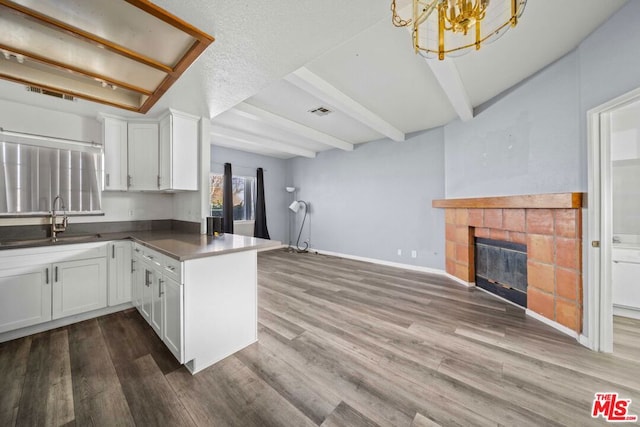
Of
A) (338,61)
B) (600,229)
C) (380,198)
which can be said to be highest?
(338,61)

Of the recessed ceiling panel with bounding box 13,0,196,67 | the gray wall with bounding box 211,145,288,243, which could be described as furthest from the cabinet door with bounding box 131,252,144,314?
the gray wall with bounding box 211,145,288,243

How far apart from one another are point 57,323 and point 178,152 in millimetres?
2122

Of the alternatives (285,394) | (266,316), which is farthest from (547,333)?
(266,316)

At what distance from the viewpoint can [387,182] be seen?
4887 mm

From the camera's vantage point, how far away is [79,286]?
2395 mm

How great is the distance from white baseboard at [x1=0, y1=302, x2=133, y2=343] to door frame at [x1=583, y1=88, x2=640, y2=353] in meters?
4.66

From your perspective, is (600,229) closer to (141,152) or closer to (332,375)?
(332,375)

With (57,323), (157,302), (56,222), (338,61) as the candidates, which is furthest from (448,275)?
(56,222)

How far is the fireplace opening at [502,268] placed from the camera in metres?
2.83

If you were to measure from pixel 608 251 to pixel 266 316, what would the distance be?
10.3 ft

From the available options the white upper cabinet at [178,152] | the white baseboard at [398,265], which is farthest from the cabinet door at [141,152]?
the white baseboard at [398,265]

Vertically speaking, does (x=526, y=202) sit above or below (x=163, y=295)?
above

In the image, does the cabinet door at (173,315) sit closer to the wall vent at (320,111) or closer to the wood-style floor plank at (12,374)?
the wood-style floor plank at (12,374)

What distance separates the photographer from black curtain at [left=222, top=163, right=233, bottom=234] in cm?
546
